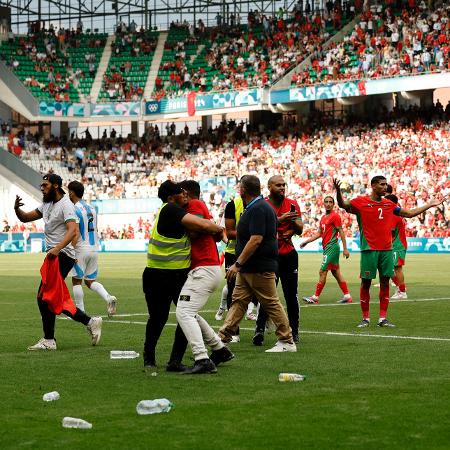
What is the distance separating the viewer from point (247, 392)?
31.8ft

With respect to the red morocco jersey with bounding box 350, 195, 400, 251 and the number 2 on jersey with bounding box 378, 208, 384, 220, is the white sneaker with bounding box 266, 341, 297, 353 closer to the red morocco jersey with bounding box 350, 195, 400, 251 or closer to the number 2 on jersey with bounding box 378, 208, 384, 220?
the red morocco jersey with bounding box 350, 195, 400, 251

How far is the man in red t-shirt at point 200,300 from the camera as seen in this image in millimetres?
10938

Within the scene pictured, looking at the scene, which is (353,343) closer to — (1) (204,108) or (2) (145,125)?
(1) (204,108)

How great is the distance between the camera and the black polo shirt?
469 inches

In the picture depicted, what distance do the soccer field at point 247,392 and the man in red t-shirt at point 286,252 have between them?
0.36 metres

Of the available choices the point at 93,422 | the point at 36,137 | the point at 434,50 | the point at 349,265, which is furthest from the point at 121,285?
the point at 36,137

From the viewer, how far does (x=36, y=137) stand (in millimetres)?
69875

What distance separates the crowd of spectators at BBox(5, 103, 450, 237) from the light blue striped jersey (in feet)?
95.0

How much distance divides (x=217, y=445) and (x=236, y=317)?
541cm

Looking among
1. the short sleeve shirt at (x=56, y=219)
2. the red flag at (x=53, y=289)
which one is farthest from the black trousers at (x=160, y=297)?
the short sleeve shirt at (x=56, y=219)

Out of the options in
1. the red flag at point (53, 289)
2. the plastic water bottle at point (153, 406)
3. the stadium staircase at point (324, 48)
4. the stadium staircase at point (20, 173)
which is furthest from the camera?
the stadium staircase at point (20, 173)

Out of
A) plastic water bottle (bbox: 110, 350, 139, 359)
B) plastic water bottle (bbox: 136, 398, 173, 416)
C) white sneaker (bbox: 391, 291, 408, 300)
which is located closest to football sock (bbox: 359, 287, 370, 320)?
plastic water bottle (bbox: 110, 350, 139, 359)

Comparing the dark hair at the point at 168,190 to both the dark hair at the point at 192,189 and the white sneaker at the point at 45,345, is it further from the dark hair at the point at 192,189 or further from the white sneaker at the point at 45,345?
the white sneaker at the point at 45,345

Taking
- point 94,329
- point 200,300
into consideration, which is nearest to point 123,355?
point 94,329
